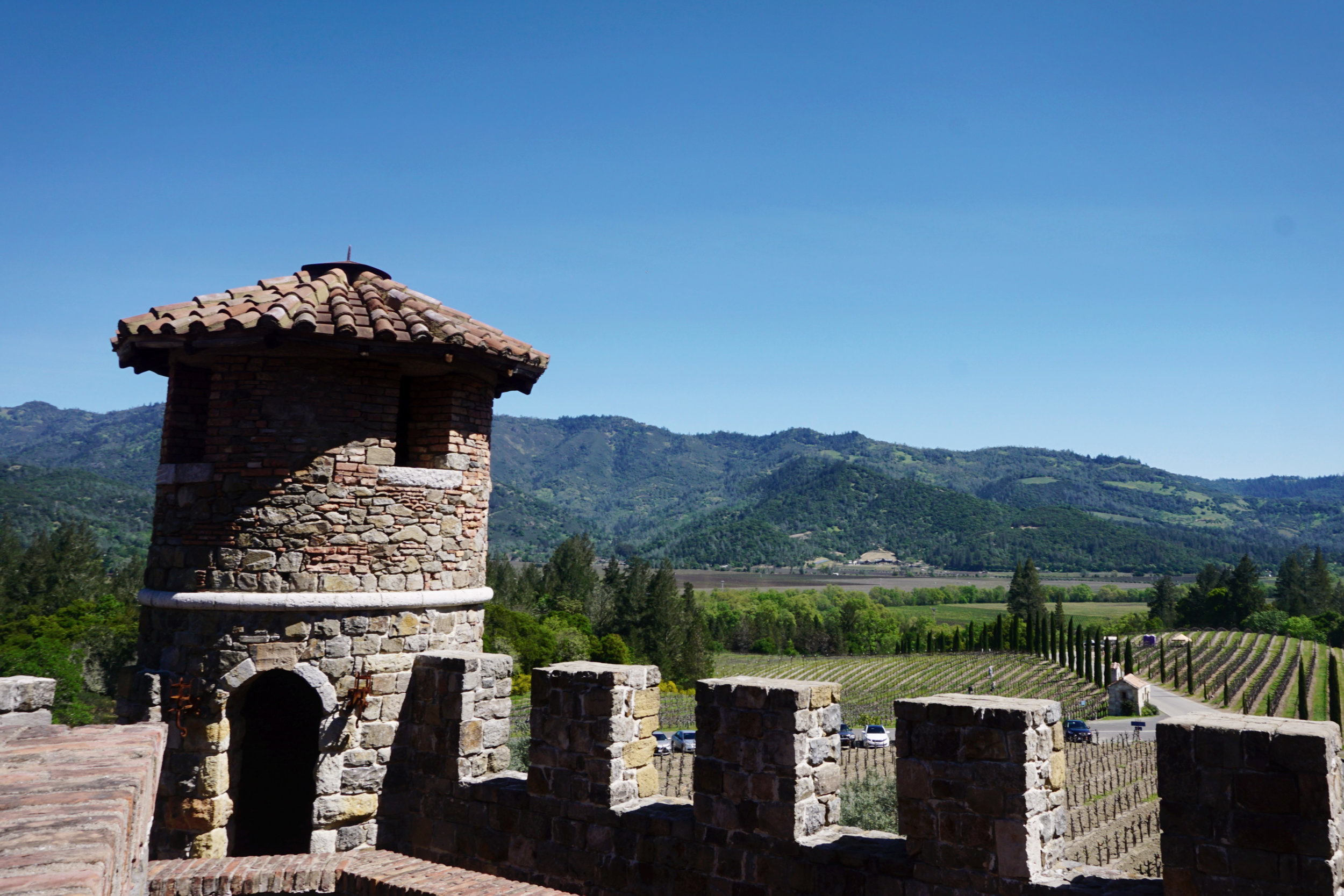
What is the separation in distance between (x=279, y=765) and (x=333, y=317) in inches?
247

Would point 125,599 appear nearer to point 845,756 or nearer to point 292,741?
point 845,756

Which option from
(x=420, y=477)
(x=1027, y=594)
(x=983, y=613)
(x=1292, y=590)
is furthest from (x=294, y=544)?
(x=983, y=613)

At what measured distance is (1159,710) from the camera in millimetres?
70438

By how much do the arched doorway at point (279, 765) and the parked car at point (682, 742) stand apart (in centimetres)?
Result: 3675

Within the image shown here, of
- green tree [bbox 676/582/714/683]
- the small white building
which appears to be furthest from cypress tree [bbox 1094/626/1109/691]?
green tree [bbox 676/582/714/683]

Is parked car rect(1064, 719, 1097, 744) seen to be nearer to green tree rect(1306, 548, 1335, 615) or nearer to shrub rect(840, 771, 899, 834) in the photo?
shrub rect(840, 771, 899, 834)

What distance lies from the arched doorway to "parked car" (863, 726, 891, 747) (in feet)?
143

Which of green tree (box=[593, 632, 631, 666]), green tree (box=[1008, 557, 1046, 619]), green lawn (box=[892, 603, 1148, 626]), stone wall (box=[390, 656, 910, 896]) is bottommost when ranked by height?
green lawn (box=[892, 603, 1148, 626])

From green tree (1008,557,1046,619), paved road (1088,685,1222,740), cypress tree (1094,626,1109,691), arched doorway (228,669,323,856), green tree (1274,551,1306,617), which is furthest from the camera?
green tree (1008,557,1046,619)

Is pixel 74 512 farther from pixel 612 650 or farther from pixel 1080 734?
pixel 1080 734

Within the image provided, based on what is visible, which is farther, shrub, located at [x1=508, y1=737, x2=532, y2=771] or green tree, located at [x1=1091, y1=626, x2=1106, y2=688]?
green tree, located at [x1=1091, y1=626, x2=1106, y2=688]

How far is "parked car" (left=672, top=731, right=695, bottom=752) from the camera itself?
46.8 metres

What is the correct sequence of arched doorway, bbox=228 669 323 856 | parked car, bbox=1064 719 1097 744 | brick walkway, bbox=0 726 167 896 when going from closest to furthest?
1. brick walkway, bbox=0 726 167 896
2. arched doorway, bbox=228 669 323 856
3. parked car, bbox=1064 719 1097 744

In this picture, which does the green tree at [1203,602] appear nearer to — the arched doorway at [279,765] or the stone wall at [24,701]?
the arched doorway at [279,765]
